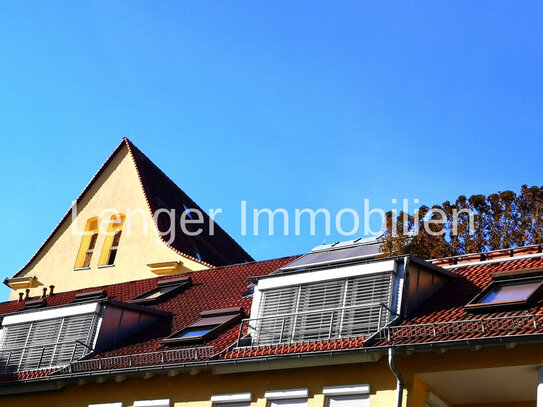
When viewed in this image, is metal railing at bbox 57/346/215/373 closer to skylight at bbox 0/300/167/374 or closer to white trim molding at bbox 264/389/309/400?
skylight at bbox 0/300/167/374

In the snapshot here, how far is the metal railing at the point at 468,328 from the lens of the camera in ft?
50.7

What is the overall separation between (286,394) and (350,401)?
1.50m

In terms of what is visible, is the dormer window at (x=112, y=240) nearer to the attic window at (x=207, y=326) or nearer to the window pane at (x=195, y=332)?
the attic window at (x=207, y=326)

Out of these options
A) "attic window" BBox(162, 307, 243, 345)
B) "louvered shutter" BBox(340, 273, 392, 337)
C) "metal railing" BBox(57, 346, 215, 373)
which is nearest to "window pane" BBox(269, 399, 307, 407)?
"louvered shutter" BBox(340, 273, 392, 337)

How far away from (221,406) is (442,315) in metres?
5.24

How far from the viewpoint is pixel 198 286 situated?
27.7m

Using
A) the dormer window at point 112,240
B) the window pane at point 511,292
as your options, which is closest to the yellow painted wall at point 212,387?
the window pane at point 511,292

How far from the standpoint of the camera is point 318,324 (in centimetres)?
1872

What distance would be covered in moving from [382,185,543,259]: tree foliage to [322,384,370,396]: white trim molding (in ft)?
30.3

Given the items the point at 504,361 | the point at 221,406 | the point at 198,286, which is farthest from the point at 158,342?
the point at 504,361

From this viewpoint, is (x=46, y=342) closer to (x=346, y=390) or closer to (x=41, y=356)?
(x=41, y=356)

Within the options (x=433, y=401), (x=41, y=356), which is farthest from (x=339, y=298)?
(x=41, y=356)

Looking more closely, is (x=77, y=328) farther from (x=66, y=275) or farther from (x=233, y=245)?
(x=233, y=245)

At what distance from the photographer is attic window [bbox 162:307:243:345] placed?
68.3ft
